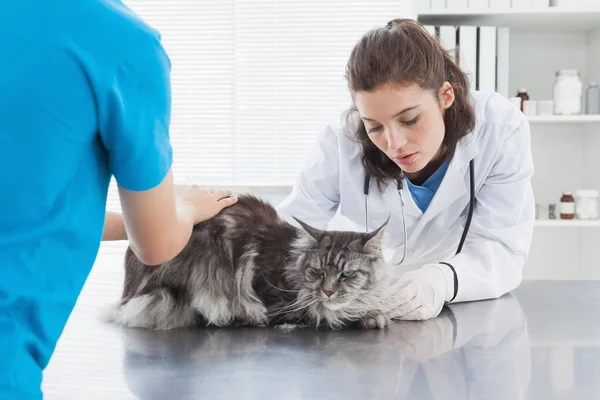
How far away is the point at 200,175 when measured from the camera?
3.97m

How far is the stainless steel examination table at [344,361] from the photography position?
1109mm

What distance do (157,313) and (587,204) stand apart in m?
2.53

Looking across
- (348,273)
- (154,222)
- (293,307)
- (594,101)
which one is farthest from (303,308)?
(594,101)

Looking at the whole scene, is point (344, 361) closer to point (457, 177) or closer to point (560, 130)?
point (457, 177)

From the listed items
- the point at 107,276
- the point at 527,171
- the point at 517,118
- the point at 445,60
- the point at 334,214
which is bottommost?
the point at 107,276

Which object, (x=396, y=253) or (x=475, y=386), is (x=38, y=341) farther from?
(x=396, y=253)

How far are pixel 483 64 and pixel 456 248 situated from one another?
1.51 meters

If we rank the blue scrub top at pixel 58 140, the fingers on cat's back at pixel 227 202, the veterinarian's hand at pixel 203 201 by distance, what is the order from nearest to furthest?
the blue scrub top at pixel 58 140 < the veterinarian's hand at pixel 203 201 < the fingers on cat's back at pixel 227 202

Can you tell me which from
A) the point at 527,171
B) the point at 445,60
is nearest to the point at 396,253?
the point at 527,171

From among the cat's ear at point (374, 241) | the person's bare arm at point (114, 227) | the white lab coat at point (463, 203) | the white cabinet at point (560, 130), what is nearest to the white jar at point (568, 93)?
the white cabinet at point (560, 130)

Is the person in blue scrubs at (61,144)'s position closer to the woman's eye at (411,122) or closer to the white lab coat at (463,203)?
the woman's eye at (411,122)

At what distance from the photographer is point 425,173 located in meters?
1.99

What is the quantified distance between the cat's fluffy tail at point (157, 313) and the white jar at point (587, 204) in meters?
2.44

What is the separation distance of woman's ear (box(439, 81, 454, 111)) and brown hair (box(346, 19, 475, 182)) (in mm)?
18
